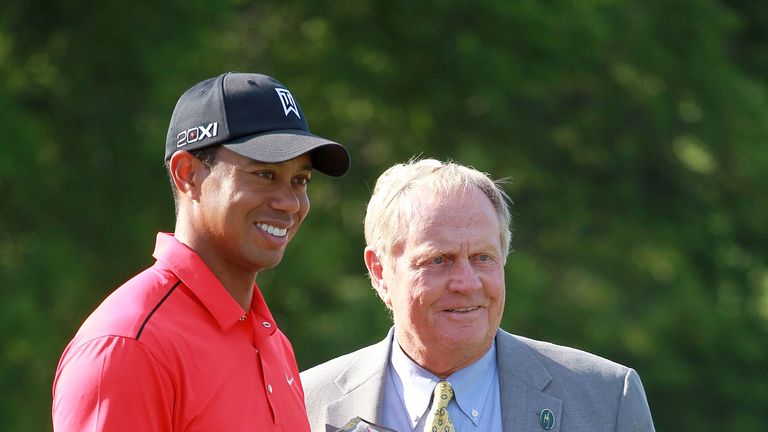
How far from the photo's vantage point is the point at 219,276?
3186 millimetres

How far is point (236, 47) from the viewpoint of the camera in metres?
12.1

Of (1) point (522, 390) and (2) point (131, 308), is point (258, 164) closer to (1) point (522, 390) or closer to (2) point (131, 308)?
(2) point (131, 308)

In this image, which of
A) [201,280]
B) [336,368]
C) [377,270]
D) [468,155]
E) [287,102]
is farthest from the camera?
[468,155]

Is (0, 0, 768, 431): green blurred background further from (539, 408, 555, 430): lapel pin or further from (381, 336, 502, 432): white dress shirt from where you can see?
(539, 408, 555, 430): lapel pin

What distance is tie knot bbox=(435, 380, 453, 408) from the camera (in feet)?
12.7

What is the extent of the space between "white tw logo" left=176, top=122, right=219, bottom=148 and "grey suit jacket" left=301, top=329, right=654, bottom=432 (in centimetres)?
103

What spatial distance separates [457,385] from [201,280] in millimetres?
1115

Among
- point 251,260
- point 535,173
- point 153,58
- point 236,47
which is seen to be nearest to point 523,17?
point 535,173

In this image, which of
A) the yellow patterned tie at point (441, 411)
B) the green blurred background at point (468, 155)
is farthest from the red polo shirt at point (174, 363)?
the green blurred background at point (468, 155)

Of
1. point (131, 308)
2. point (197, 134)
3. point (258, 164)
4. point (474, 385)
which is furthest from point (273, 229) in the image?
point (474, 385)

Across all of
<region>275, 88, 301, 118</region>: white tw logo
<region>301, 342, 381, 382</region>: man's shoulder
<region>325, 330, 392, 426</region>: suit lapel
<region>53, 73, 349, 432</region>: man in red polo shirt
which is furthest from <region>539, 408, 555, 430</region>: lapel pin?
<region>275, 88, 301, 118</region>: white tw logo

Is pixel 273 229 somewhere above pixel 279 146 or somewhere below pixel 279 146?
below

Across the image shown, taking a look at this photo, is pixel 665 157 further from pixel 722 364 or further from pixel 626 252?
pixel 722 364

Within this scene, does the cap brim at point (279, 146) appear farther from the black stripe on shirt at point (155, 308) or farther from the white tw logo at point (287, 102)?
the black stripe on shirt at point (155, 308)
